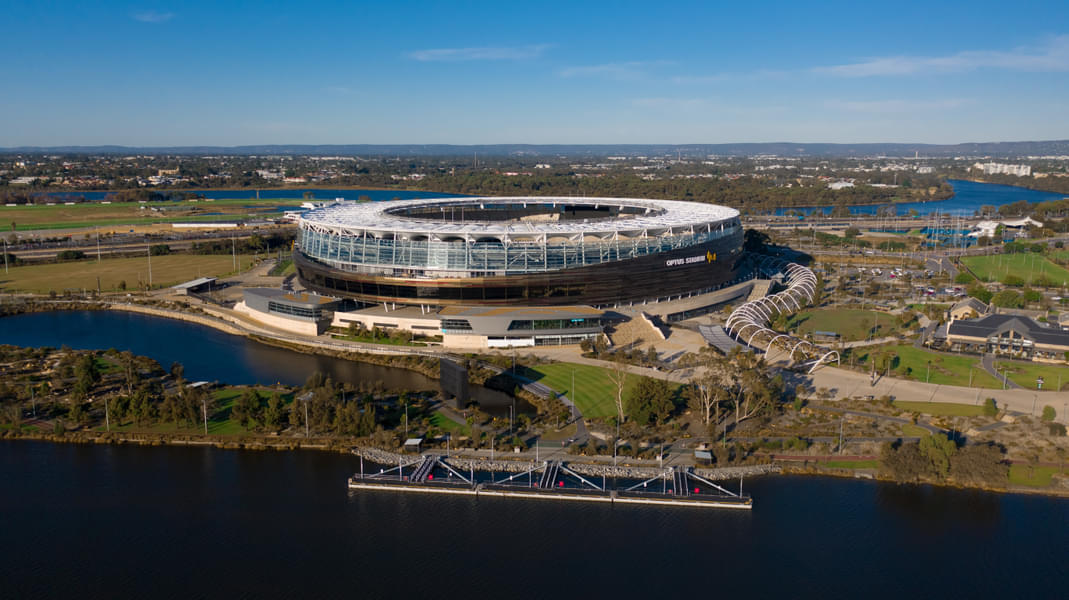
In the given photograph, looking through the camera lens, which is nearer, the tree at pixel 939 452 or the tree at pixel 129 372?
the tree at pixel 939 452

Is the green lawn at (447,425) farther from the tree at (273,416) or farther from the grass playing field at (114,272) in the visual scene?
the grass playing field at (114,272)

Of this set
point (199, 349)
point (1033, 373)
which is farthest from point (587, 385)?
point (199, 349)

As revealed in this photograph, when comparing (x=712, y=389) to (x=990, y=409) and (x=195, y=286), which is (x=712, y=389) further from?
(x=195, y=286)

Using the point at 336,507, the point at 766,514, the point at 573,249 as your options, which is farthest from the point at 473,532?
the point at 573,249

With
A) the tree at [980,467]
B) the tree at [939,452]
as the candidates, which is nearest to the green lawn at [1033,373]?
the tree at [980,467]

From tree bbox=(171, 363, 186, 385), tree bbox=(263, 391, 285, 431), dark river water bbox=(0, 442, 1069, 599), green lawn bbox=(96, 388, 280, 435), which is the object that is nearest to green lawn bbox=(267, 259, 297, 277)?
tree bbox=(171, 363, 186, 385)

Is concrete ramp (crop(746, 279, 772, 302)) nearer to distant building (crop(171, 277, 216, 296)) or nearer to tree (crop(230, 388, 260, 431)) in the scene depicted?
tree (crop(230, 388, 260, 431))

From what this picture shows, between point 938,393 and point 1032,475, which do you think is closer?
point 1032,475
